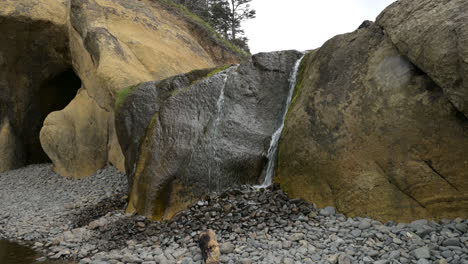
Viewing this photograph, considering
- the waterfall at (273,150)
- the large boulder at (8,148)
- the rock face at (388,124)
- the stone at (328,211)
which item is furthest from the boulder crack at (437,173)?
the large boulder at (8,148)

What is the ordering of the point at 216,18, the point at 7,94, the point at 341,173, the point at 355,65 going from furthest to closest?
1. the point at 216,18
2. the point at 7,94
3. the point at 355,65
4. the point at 341,173

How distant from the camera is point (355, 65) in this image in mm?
8234

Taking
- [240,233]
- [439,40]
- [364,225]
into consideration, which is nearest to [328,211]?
[364,225]

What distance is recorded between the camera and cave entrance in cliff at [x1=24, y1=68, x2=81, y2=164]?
19.3 meters

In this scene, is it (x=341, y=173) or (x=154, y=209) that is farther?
(x=154, y=209)

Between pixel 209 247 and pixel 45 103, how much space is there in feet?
54.2

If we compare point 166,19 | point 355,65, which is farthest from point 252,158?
point 166,19

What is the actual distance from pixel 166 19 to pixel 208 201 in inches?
592

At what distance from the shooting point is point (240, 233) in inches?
293

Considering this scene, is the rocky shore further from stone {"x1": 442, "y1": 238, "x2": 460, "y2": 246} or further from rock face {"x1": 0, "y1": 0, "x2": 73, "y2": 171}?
rock face {"x1": 0, "y1": 0, "x2": 73, "y2": 171}

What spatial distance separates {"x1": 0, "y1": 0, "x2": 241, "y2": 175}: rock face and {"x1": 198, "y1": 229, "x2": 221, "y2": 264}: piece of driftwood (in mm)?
7374

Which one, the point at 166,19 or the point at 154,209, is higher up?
the point at 166,19

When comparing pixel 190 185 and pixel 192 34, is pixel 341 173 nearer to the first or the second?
pixel 190 185

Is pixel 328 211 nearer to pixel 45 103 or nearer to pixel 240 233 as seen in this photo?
pixel 240 233
